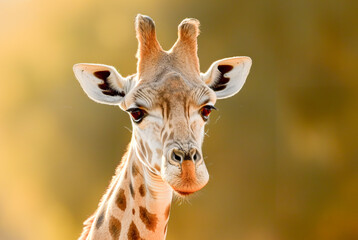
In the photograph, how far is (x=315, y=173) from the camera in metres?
8.95

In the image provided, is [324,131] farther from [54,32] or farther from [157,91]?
[157,91]

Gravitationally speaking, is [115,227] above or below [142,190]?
below

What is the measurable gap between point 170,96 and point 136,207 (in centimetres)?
66

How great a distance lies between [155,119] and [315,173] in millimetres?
6413

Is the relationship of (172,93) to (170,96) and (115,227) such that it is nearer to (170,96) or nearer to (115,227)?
(170,96)

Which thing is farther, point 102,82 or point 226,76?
point 226,76

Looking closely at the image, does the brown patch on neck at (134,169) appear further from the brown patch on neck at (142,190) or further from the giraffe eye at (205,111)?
the giraffe eye at (205,111)

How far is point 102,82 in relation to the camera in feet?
10.9

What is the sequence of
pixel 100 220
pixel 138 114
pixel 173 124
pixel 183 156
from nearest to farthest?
1. pixel 183 156
2. pixel 173 124
3. pixel 138 114
4. pixel 100 220

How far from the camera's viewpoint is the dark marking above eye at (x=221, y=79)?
3457 mm

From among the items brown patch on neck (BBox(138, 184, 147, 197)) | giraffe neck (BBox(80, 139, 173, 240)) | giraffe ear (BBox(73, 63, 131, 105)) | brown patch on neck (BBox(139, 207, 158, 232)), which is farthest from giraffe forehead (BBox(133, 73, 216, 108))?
brown patch on neck (BBox(139, 207, 158, 232))

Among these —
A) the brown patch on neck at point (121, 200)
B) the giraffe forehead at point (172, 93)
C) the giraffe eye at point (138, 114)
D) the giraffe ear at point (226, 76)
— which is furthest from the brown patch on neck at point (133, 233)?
the giraffe ear at point (226, 76)

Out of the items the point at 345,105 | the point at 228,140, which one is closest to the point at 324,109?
the point at 345,105

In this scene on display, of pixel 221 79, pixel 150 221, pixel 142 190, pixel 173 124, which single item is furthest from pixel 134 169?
pixel 221 79
